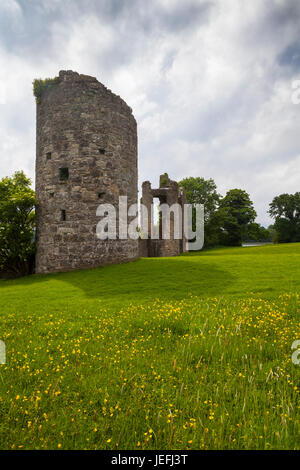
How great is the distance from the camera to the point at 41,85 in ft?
52.7

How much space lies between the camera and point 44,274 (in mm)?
14781

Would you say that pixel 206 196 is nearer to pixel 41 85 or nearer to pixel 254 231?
pixel 254 231

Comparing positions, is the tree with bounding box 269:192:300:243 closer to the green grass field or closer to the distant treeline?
the distant treeline

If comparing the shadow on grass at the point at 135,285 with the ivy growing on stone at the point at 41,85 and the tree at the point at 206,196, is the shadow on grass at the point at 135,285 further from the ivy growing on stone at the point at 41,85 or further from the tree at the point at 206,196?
the tree at the point at 206,196

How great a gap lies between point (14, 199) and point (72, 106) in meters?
6.86

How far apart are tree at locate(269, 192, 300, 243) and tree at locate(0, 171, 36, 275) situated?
46127mm

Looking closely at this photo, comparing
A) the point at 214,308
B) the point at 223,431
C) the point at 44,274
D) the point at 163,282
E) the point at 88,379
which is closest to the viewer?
the point at 223,431

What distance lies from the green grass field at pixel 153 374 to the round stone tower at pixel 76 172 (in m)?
7.70

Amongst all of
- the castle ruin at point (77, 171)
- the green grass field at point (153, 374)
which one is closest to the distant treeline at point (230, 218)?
the castle ruin at point (77, 171)

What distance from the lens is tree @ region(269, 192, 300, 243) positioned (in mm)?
46562

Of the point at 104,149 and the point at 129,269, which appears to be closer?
the point at 129,269
